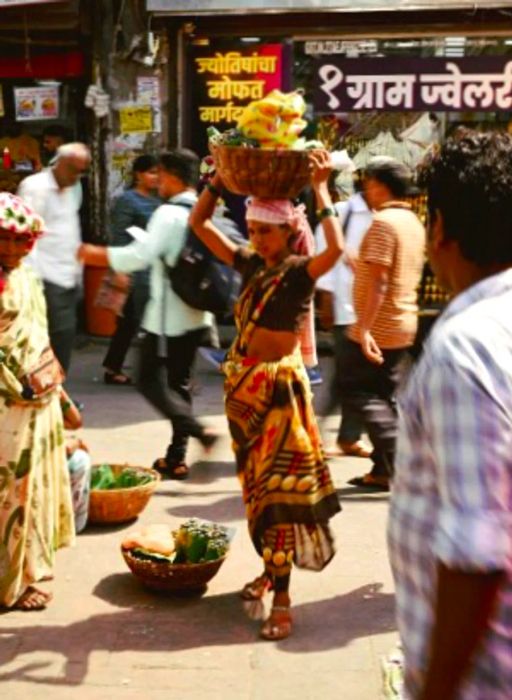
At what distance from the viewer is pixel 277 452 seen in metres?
4.14

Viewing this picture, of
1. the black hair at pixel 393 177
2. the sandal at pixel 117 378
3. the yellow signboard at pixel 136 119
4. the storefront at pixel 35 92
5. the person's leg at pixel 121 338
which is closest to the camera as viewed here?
the black hair at pixel 393 177

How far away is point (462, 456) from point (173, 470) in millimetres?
4773

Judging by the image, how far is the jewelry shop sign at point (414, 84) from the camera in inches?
365

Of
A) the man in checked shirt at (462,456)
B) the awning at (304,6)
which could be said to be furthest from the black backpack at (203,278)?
the man in checked shirt at (462,456)

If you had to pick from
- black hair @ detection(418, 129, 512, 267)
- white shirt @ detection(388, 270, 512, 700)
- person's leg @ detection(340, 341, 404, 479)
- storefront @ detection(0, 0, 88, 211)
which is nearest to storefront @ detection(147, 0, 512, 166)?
storefront @ detection(0, 0, 88, 211)

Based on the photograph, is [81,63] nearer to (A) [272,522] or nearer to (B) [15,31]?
(B) [15,31]

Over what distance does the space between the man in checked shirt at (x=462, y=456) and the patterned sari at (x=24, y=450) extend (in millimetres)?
2658

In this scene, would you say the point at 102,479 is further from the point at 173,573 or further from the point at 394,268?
the point at 394,268

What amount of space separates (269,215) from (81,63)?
6458 mm

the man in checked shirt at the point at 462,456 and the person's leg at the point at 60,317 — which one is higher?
the man in checked shirt at the point at 462,456

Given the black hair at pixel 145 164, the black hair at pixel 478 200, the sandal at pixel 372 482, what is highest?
the black hair at pixel 478 200

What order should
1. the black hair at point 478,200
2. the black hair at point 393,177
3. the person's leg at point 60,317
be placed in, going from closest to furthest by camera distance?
the black hair at point 478,200
the black hair at point 393,177
the person's leg at point 60,317

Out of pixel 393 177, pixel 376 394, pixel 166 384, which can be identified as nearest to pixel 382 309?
pixel 376 394

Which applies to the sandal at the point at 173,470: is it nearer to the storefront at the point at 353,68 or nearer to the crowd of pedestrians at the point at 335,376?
the crowd of pedestrians at the point at 335,376
